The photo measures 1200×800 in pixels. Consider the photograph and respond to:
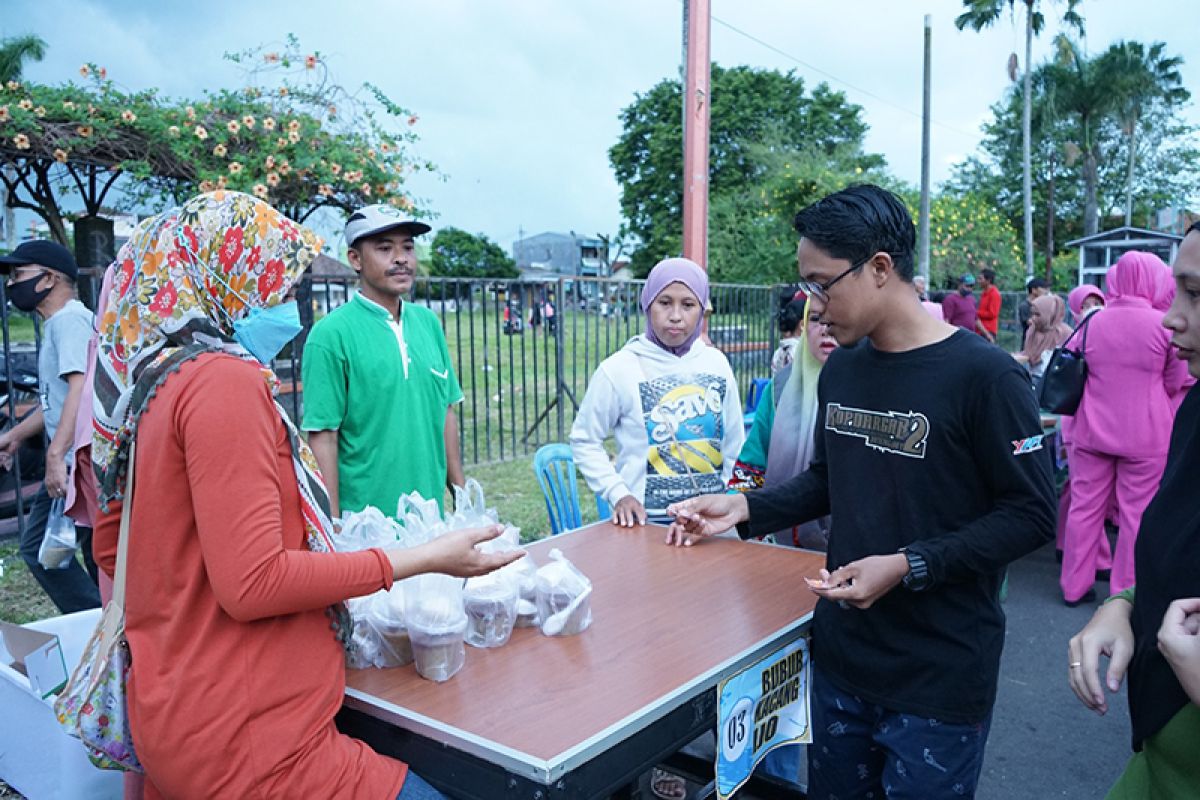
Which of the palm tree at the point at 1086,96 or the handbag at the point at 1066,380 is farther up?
the palm tree at the point at 1086,96

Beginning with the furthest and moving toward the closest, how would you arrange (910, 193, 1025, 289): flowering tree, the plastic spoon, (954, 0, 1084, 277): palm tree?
1. (954, 0, 1084, 277): palm tree
2. (910, 193, 1025, 289): flowering tree
3. the plastic spoon

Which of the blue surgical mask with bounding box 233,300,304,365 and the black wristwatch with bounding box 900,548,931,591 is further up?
the blue surgical mask with bounding box 233,300,304,365

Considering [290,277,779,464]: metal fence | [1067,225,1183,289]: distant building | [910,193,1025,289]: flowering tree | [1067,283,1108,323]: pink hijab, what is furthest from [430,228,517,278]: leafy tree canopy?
[1067,283,1108,323]: pink hijab

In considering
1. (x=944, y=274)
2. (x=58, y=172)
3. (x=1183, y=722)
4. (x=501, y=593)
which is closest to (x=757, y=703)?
(x=501, y=593)

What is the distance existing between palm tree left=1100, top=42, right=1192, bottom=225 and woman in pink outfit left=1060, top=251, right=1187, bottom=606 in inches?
1556

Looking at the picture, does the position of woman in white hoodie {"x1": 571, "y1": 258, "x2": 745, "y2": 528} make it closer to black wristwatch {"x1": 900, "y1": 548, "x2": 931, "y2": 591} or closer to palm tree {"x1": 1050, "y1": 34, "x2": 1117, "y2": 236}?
black wristwatch {"x1": 900, "y1": 548, "x2": 931, "y2": 591}

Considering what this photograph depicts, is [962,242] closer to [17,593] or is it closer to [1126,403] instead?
[1126,403]

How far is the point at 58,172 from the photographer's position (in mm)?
7945

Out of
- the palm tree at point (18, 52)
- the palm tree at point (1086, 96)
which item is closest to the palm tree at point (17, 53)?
the palm tree at point (18, 52)

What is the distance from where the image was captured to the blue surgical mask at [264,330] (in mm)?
1578

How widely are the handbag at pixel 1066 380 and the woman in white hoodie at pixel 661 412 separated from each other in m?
2.93

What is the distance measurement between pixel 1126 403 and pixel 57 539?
557 cm

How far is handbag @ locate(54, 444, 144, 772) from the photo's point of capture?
4.85ft

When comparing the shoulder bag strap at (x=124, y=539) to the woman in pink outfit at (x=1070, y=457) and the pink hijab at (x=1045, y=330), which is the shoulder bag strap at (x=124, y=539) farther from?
the pink hijab at (x=1045, y=330)
